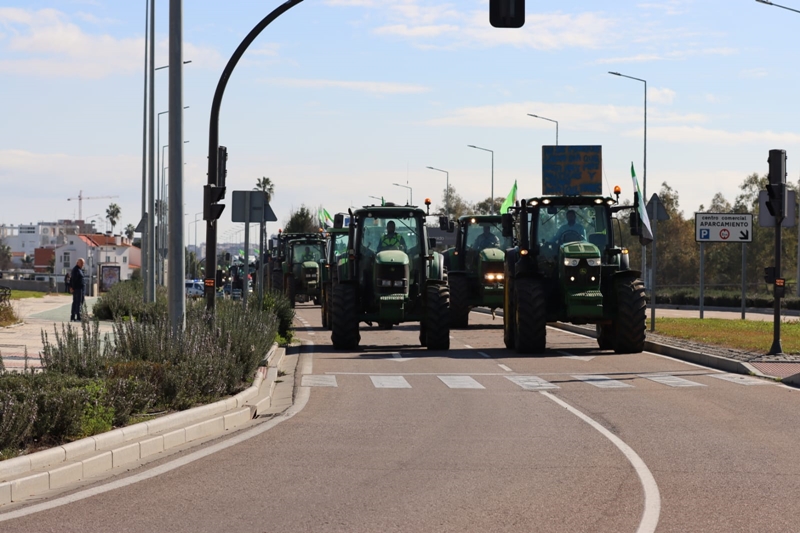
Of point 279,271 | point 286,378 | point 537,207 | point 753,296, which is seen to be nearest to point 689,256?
point 753,296

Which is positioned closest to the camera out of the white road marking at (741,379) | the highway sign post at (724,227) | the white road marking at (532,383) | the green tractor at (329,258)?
the white road marking at (532,383)

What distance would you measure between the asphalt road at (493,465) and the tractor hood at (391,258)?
21.2ft

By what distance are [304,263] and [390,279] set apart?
21493 millimetres

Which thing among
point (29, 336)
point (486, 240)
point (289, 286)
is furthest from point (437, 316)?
point (289, 286)

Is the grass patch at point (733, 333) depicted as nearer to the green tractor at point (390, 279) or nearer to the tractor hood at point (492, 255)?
the tractor hood at point (492, 255)

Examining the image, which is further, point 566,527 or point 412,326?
point 412,326

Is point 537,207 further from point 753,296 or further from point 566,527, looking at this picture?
point 753,296

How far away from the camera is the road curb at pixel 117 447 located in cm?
945

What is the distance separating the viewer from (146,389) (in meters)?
13.3

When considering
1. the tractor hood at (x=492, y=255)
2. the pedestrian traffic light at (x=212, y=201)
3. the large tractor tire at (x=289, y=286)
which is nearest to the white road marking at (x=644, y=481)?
the pedestrian traffic light at (x=212, y=201)

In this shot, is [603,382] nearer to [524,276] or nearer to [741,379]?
[741,379]

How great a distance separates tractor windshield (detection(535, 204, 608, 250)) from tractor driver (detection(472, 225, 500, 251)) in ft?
25.8

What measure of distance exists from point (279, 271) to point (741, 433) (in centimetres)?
3518

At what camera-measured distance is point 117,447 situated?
1109 centimetres
